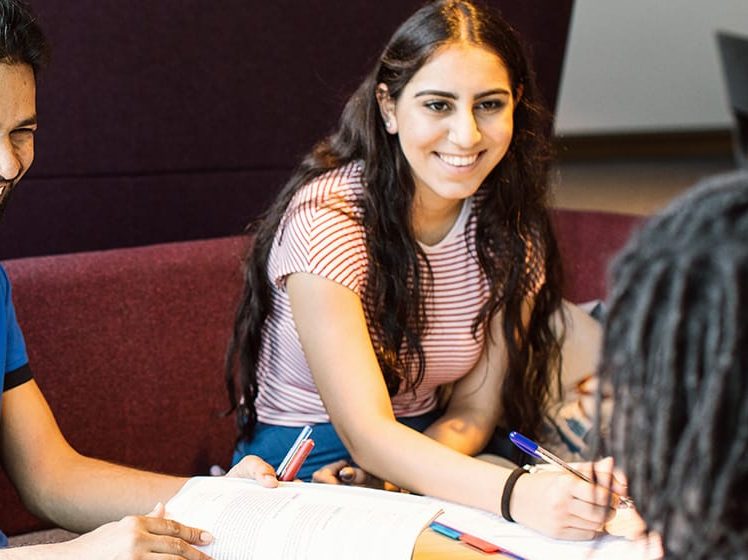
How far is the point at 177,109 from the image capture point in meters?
2.78

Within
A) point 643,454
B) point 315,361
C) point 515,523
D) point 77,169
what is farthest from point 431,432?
point 643,454

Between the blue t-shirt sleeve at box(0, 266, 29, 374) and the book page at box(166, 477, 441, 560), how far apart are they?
0.39 metres

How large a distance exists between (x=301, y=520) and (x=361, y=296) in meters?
0.66

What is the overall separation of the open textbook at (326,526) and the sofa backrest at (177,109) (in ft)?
4.42

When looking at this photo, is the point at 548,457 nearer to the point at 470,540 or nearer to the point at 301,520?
the point at 470,540

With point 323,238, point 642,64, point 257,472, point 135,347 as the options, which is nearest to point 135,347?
point 135,347

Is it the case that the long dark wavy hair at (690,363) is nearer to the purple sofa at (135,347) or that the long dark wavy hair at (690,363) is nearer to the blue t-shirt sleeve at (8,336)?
the blue t-shirt sleeve at (8,336)

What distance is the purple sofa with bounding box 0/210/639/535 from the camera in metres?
2.17

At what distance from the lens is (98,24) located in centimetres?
260

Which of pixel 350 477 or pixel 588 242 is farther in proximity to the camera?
pixel 588 242

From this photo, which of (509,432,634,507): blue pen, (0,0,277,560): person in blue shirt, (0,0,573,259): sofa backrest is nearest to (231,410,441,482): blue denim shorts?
(0,0,277,560): person in blue shirt

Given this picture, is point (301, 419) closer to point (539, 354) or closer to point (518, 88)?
point (539, 354)

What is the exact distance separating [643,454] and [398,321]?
1202 millimetres

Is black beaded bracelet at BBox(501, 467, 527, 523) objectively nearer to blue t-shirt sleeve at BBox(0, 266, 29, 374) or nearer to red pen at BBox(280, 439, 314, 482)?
red pen at BBox(280, 439, 314, 482)
